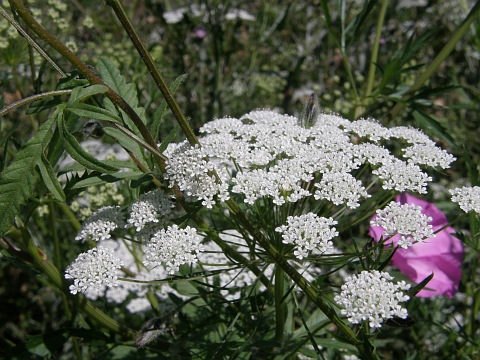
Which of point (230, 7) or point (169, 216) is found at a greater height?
point (230, 7)

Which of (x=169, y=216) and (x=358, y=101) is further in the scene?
(x=358, y=101)

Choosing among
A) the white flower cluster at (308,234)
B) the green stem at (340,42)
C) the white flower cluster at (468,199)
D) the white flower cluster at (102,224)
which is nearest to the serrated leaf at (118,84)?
the white flower cluster at (102,224)

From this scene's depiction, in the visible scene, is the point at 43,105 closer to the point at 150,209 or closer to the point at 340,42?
the point at 150,209

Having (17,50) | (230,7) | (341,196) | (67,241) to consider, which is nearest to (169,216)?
(341,196)

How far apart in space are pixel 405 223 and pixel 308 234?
0.27 meters

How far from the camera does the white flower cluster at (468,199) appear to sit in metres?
1.56

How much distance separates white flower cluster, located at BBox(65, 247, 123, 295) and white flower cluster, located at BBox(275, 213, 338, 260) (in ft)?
1.62

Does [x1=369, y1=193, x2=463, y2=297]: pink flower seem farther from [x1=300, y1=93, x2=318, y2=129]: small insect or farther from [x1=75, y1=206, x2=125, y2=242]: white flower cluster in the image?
[x1=75, y1=206, x2=125, y2=242]: white flower cluster

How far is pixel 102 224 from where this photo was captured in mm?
1644

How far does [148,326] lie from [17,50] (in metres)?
1.44

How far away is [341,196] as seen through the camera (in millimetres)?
1563

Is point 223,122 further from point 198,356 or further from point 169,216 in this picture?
point 198,356

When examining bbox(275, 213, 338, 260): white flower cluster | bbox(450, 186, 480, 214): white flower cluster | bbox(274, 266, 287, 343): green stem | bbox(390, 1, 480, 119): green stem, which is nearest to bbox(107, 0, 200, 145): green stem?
bbox(275, 213, 338, 260): white flower cluster

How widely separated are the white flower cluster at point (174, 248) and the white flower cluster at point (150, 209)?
0.20ft
